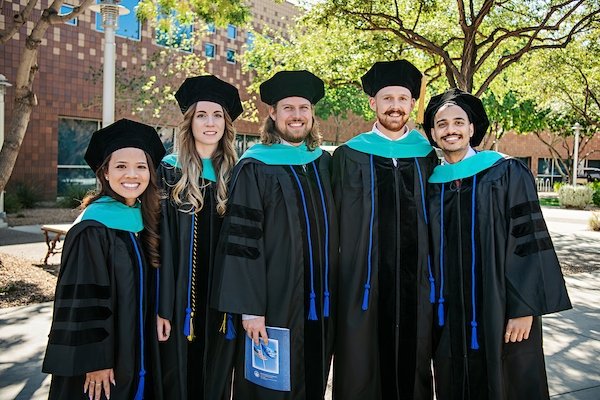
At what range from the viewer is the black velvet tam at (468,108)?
3141 millimetres

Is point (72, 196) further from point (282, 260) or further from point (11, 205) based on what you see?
point (282, 260)

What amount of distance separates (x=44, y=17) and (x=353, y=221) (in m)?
5.17

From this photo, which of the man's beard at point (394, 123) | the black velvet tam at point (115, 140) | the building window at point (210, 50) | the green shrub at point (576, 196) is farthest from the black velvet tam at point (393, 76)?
the green shrub at point (576, 196)

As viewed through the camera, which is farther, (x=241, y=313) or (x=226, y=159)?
(x=226, y=159)

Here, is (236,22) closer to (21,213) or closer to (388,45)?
(388,45)

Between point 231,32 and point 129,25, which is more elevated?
point 231,32

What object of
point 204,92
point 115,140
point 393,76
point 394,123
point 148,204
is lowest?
point 148,204

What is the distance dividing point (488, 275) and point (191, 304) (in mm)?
1639

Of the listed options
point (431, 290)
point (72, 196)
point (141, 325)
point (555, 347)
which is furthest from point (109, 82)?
point (72, 196)

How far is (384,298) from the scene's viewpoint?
10.1 ft

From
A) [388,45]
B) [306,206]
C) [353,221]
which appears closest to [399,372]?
[353,221]

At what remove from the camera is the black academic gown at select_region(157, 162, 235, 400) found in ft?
9.28

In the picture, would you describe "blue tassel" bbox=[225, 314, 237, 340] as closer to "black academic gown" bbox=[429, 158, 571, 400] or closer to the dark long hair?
the dark long hair

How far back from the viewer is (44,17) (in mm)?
6289
